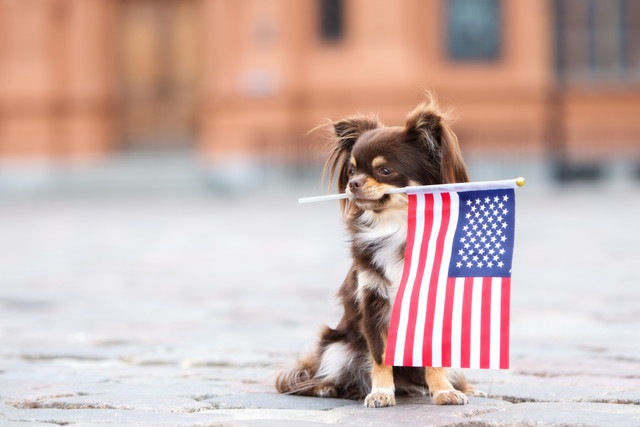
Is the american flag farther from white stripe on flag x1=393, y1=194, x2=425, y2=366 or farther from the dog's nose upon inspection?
the dog's nose

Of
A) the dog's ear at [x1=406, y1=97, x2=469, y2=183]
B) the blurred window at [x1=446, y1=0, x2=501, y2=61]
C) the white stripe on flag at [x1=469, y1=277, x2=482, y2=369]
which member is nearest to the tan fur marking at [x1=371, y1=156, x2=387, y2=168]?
the dog's ear at [x1=406, y1=97, x2=469, y2=183]

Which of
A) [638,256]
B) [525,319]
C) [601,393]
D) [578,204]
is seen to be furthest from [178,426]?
[578,204]

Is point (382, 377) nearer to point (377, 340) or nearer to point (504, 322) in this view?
point (377, 340)

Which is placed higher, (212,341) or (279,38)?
(279,38)

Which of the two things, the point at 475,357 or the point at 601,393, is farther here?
the point at 601,393

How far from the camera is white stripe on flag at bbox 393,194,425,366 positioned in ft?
11.7

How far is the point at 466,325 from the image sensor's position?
3625 millimetres

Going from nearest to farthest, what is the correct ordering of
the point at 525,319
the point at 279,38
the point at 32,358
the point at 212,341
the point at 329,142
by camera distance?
the point at 329,142, the point at 32,358, the point at 212,341, the point at 525,319, the point at 279,38

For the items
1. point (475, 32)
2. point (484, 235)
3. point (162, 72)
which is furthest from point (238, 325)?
point (475, 32)

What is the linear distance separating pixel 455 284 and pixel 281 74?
2100 centimetres

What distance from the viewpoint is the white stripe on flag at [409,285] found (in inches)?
141

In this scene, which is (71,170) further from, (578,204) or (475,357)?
(475,357)

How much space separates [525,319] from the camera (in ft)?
21.4

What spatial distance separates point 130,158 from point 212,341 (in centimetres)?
2005
